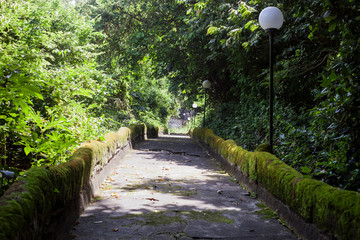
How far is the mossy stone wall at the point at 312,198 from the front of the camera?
8.52 ft

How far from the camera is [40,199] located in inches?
104

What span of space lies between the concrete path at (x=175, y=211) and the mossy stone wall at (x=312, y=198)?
1.28ft

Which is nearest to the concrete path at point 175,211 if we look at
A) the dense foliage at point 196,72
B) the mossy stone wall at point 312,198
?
the mossy stone wall at point 312,198

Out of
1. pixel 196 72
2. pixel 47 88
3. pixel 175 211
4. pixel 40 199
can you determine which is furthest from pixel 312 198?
pixel 196 72

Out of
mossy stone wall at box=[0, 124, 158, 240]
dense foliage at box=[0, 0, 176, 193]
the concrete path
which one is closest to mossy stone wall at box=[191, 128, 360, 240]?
the concrete path

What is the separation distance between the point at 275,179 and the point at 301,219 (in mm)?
899

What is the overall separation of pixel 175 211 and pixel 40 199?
7.50 ft

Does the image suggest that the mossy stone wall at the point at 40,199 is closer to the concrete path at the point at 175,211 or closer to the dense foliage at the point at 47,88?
the dense foliage at the point at 47,88

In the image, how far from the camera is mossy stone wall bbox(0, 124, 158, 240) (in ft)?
Result: 6.95

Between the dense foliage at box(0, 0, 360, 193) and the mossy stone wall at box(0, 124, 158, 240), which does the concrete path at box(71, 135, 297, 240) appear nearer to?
the mossy stone wall at box(0, 124, 158, 240)

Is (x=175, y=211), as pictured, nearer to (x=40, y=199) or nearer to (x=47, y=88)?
(x=40, y=199)

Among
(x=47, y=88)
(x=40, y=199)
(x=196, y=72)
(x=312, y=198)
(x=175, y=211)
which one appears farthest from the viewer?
(x=196, y=72)

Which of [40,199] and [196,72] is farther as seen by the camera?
[196,72]

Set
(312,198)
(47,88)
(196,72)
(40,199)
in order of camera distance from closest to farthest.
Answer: (40,199)
(312,198)
(47,88)
(196,72)
